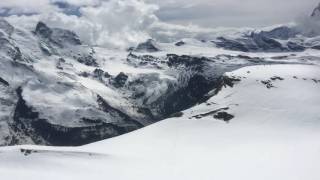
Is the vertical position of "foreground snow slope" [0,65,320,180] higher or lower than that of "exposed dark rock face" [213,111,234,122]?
lower

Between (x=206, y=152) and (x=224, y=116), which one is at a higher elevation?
(x=224, y=116)

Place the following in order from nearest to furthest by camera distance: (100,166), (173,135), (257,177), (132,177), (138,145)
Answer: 1. (257,177)
2. (132,177)
3. (100,166)
4. (138,145)
5. (173,135)

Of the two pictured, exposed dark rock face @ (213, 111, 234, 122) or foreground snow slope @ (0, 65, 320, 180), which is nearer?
foreground snow slope @ (0, 65, 320, 180)

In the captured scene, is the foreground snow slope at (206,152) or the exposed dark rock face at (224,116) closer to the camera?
the foreground snow slope at (206,152)

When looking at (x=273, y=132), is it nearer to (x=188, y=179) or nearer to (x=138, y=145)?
(x=138, y=145)

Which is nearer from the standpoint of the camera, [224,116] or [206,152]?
[206,152]

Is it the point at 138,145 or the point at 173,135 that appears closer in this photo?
the point at 138,145

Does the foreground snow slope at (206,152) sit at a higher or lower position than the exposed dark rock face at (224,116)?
lower

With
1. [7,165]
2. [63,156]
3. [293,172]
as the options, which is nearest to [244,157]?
[293,172]
